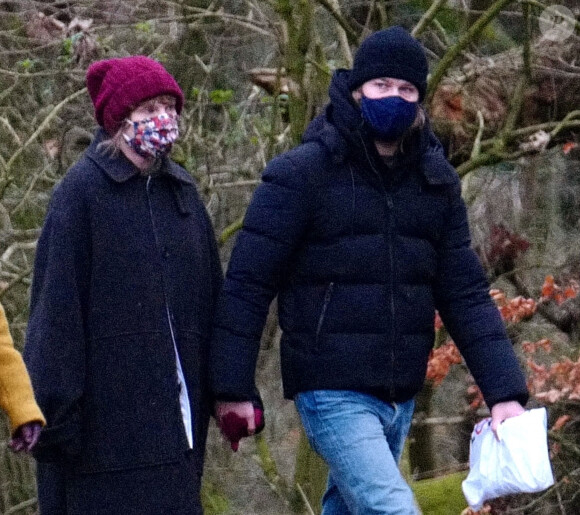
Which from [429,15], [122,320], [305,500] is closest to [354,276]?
[122,320]

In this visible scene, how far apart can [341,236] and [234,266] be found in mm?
370

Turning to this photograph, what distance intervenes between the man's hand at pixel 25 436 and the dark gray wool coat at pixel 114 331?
39 centimetres

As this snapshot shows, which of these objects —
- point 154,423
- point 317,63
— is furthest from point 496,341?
point 317,63

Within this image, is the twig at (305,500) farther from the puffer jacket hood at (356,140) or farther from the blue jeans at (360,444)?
the puffer jacket hood at (356,140)

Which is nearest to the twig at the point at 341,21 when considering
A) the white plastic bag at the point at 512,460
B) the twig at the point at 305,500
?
the twig at the point at 305,500

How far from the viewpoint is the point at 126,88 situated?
4.41m

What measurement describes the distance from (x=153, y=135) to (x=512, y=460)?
1.57 m

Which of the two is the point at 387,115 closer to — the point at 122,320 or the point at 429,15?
the point at 122,320

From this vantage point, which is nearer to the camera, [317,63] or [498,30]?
[317,63]

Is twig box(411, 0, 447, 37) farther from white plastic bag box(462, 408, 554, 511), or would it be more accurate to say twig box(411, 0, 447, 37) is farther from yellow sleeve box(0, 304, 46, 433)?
yellow sleeve box(0, 304, 46, 433)

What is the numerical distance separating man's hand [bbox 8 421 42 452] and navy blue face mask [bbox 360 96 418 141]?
1451 mm

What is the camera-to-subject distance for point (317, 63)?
6.48 metres

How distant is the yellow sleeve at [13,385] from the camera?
3730mm

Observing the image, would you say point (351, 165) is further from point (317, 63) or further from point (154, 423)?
point (317, 63)
